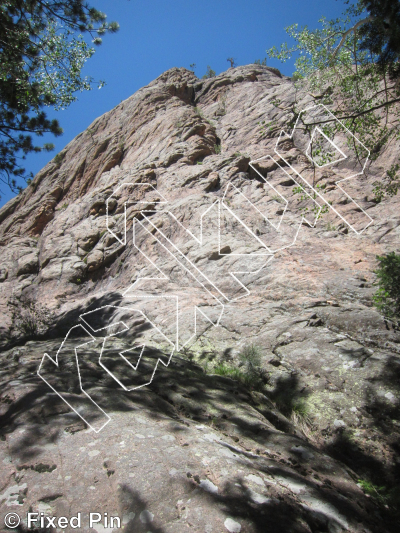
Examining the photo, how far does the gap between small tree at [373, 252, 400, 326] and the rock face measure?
0.90ft

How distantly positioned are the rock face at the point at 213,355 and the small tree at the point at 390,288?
27 centimetres

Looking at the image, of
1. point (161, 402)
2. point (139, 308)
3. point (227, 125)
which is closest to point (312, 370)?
point (161, 402)

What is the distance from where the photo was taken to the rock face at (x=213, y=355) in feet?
6.66

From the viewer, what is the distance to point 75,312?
349 inches

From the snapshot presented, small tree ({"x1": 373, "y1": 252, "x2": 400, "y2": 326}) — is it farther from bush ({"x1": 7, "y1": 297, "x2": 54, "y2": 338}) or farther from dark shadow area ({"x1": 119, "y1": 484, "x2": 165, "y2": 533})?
bush ({"x1": 7, "y1": 297, "x2": 54, "y2": 338})

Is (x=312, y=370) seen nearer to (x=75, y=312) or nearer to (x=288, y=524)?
(x=288, y=524)

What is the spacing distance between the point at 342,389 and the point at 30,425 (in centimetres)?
308

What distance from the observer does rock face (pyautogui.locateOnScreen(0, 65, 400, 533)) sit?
6.66ft

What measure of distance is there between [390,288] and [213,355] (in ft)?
8.40

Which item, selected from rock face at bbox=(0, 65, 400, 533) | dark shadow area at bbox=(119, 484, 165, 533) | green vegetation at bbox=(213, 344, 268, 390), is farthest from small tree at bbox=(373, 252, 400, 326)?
dark shadow area at bbox=(119, 484, 165, 533)

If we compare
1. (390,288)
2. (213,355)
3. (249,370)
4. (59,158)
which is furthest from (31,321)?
(59,158)
